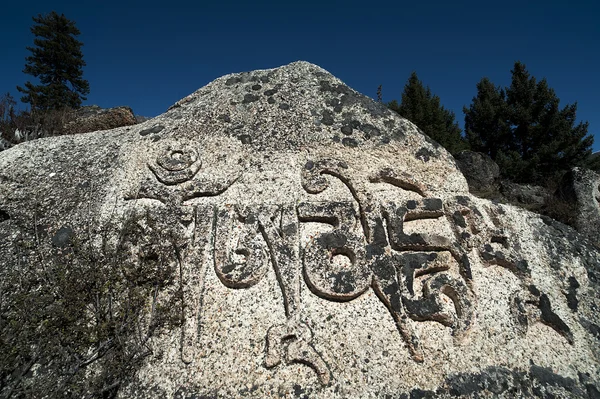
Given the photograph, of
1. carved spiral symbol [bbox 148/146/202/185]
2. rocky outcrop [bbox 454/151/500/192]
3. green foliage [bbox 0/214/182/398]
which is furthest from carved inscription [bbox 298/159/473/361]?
rocky outcrop [bbox 454/151/500/192]

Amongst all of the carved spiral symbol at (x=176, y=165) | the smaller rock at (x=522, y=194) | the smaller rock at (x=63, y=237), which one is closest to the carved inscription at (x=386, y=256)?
the carved spiral symbol at (x=176, y=165)

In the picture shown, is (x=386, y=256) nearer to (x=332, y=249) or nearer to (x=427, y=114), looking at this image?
(x=332, y=249)

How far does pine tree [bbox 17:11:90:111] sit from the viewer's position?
24.1 m

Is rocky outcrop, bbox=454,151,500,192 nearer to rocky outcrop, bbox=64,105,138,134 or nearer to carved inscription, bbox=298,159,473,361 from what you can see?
carved inscription, bbox=298,159,473,361

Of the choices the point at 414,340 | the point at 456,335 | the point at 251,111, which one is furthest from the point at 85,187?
the point at 456,335

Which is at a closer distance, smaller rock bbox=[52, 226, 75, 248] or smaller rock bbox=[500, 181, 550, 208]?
smaller rock bbox=[52, 226, 75, 248]

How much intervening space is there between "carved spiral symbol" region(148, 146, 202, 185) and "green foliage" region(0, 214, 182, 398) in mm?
429

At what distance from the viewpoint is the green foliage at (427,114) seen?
2034cm

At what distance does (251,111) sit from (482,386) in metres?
3.00

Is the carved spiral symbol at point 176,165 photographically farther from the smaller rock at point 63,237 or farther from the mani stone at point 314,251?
the smaller rock at point 63,237

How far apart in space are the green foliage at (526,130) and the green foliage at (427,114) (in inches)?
51.9

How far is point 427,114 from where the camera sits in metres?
21.0

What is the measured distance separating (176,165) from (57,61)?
28987 millimetres

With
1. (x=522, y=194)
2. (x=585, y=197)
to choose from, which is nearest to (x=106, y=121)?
(x=585, y=197)
